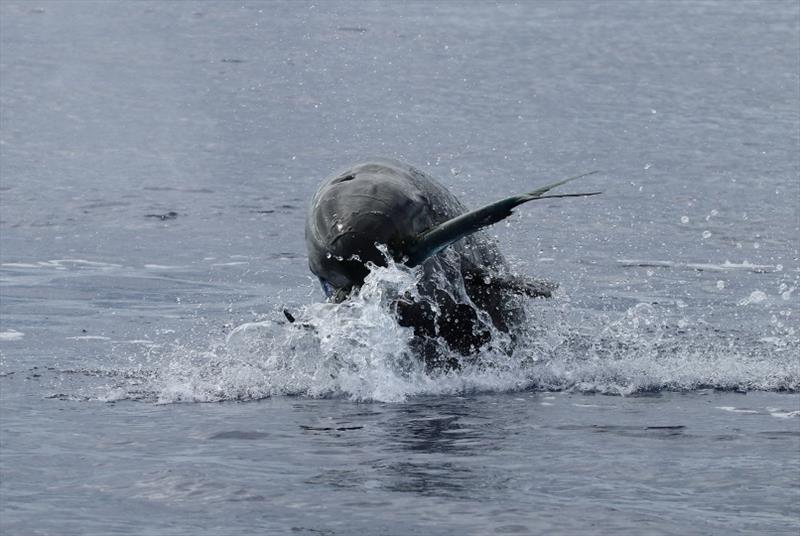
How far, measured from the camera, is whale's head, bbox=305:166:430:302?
10.5m

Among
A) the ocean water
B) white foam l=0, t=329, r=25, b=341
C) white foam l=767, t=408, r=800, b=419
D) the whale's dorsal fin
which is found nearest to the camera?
the ocean water

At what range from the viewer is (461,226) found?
9930 mm

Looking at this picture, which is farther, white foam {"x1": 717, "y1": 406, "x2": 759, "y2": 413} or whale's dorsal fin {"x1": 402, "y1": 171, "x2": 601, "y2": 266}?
white foam {"x1": 717, "y1": 406, "x2": 759, "y2": 413}

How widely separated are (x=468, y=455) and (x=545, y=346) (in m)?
3.56

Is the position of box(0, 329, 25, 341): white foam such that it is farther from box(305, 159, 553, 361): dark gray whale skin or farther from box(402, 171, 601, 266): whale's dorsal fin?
box(402, 171, 601, 266): whale's dorsal fin

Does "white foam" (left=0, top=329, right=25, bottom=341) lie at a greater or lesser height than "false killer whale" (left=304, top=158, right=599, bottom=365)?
lesser

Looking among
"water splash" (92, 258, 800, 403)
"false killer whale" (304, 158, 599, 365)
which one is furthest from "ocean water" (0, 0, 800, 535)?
"false killer whale" (304, 158, 599, 365)

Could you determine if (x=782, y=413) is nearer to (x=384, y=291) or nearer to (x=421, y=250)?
(x=421, y=250)

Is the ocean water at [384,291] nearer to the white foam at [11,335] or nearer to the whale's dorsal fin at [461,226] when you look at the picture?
the white foam at [11,335]

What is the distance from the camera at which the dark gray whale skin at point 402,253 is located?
34.8 ft

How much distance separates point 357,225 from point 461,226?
0.92 m

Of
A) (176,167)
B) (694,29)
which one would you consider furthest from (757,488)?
(694,29)

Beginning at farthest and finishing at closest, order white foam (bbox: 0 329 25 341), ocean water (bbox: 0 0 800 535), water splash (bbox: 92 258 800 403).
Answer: white foam (bbox: 0 329 25 341)
water splash (bbox: 92 258 800 403)
ocean water (bbox: 0 0 800 535)

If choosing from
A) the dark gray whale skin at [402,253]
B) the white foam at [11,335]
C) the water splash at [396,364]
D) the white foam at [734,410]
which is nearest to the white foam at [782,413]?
the white foam at [734,410]
